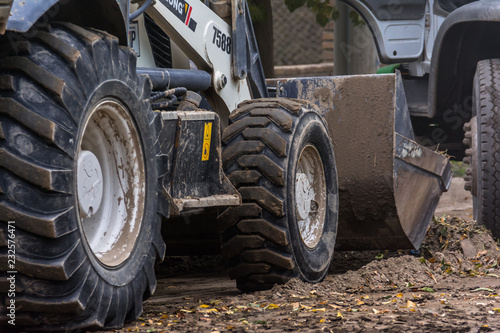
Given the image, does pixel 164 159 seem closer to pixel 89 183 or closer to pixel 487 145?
pixel 89 183

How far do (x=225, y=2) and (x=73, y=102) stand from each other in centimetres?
225

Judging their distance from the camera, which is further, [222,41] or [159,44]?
[222,41]

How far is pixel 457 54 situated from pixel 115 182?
3609 mm

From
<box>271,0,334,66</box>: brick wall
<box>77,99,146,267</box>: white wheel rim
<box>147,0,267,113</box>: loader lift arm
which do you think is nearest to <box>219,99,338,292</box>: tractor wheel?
<box>147,0,267,113</box>: loader lift arm

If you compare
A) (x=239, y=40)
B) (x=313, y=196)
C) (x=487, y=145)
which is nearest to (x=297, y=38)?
(x=487, y=145)

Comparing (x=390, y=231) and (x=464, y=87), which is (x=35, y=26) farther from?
(x=464, y=87)

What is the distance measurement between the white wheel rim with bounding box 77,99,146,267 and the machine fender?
3225 mm

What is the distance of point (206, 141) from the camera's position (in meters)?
3.90

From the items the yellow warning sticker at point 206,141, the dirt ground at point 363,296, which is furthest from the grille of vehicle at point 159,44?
the dirt ground at point 363,296

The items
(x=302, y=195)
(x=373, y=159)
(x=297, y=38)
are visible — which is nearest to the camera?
(x=302, y=195)

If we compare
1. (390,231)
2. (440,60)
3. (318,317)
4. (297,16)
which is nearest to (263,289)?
(318,317)

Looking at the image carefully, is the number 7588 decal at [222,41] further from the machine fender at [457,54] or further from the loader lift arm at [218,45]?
the machine fender at [457,54]

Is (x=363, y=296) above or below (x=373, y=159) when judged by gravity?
below

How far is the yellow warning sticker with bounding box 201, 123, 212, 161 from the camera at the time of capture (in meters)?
3.88
